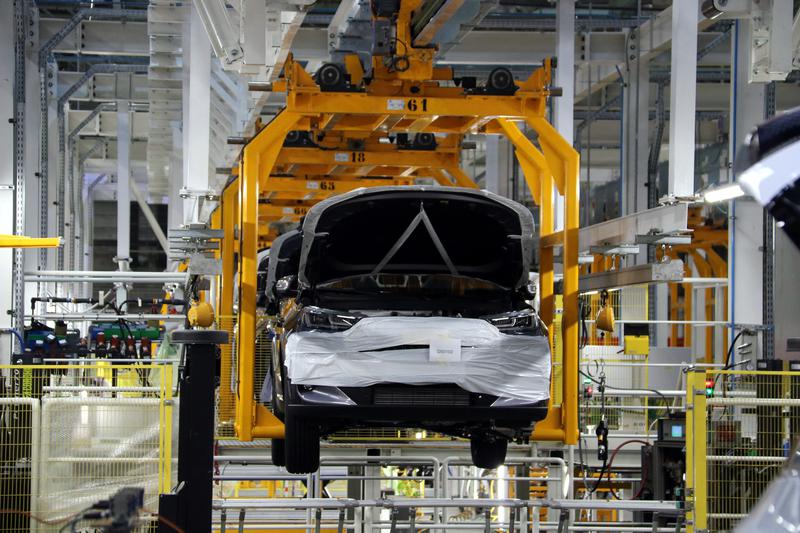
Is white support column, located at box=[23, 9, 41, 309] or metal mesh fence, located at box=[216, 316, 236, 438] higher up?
white support column, located at box=[23, 9, 41, 309]

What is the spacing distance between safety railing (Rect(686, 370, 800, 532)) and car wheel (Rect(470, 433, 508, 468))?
139cm

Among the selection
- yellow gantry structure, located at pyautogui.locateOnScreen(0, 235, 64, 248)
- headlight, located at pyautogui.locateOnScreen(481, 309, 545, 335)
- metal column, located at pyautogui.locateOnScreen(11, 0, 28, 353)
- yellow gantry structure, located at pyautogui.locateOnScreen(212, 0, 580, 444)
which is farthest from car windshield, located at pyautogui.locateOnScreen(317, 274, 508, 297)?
metal column, located at pyautogui.locateOnScreen(11, 0, 28, 353)

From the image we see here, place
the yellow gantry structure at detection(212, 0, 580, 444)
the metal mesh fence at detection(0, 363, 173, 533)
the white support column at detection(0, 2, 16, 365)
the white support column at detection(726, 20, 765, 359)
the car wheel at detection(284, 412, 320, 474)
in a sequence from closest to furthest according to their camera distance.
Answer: the car wheel at detection(284, 412, 320, 474)
the yellow gantry structure at detection(212, 0, 580, 444)
the metal mesh fence at detection(0, 363, 173, 533)
the white support column at detection(0, 2, 16, 365)
the white support column at detection(726, 20, 765, 359)

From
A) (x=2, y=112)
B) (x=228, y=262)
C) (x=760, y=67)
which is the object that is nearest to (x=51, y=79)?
(x=2, y=112)

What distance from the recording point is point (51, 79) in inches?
797

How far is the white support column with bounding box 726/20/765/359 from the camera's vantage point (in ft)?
44.9

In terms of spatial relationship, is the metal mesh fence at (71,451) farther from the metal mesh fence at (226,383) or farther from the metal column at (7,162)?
the metal column at (7,162)

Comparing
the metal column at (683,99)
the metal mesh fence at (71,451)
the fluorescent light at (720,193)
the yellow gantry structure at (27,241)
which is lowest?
the metal mesh fence at (71,451)

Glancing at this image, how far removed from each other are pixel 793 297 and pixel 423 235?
7.18 metres

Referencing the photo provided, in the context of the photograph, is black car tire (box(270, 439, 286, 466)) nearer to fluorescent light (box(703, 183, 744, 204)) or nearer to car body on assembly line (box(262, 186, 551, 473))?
car body on assembly line (box(262, 186, 551, 473))

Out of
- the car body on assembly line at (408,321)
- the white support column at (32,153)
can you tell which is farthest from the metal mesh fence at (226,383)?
the white support column at (32,153)

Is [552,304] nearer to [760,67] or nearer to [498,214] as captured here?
[498,214]

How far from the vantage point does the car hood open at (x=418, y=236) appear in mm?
7613

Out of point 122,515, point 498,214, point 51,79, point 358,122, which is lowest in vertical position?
point 122,515
